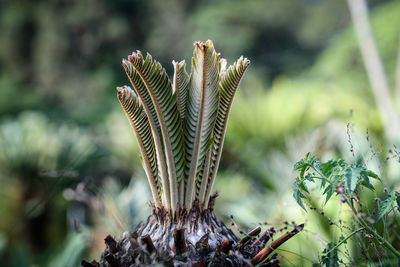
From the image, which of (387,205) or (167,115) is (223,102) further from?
(387,205)

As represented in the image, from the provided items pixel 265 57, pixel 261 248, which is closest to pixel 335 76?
pixel 265 57

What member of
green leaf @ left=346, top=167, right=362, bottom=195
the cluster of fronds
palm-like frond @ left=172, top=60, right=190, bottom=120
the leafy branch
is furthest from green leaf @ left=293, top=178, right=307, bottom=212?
palm-like frond @ left=172, top=60, right=190, bottom=120

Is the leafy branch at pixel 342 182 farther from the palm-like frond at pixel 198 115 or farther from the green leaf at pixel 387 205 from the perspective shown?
the palm-like frond at pixel 198 115

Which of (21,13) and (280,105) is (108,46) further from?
(280,105)

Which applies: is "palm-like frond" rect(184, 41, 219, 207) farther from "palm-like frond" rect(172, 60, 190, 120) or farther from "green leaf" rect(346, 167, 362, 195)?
"green leaf" rect(346, 167, 362, 195)

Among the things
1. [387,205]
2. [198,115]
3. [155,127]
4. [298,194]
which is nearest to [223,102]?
[198,115]

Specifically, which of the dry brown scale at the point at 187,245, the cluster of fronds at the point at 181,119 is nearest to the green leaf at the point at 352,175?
the dry brown scale at the point at 187,245
